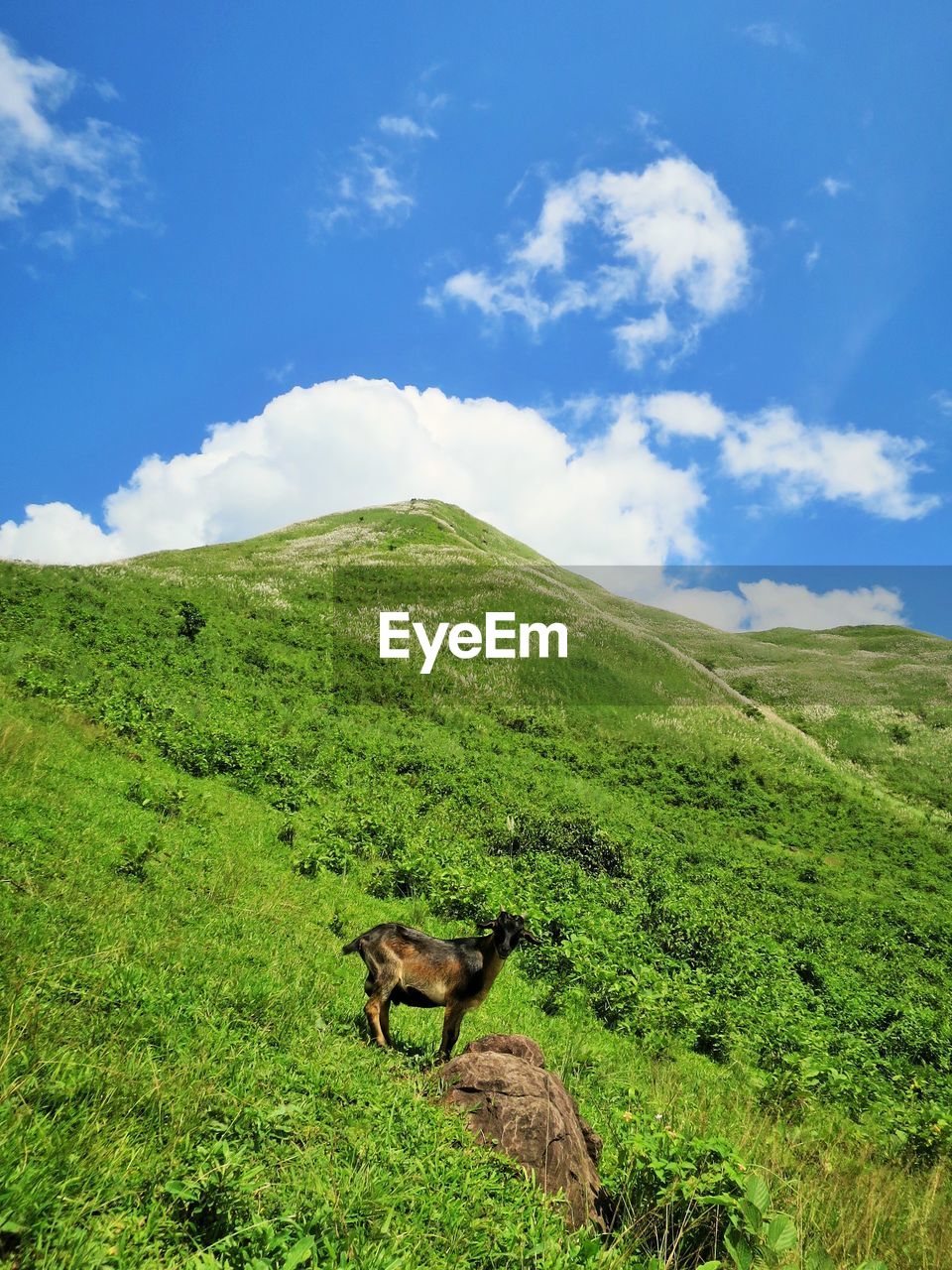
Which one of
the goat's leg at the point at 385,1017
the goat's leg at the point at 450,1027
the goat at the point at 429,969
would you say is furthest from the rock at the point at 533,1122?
the goat's leg at the point at 385,1017

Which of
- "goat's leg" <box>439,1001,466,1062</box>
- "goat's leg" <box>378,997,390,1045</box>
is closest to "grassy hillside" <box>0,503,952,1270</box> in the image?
"goat's leg" <box>378,997,390,1045</box>

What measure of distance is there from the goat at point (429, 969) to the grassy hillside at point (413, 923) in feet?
2.04

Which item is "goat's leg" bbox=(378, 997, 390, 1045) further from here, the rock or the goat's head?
the goat's head

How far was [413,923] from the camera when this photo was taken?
13.8 metres

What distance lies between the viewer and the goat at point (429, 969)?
673 centimetres

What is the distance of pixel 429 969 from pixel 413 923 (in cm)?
744

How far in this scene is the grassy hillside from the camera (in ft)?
12.1

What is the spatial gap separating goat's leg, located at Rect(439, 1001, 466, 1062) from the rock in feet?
2.34

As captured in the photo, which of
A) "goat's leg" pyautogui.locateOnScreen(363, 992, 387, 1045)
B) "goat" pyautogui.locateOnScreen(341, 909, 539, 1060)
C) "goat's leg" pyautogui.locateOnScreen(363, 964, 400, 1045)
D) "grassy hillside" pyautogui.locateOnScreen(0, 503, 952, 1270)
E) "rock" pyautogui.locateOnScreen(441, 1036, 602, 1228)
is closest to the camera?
"grassy hillside" pyautogui.locateOnScreen(0, 503, 952, 1270)

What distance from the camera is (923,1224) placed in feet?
18.4

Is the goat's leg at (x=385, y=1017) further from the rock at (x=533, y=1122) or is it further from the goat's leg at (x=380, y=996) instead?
the rock at (x=533, y=1122)

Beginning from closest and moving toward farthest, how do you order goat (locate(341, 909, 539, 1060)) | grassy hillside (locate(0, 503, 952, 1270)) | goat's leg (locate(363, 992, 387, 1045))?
grassy hillside (locate(0, 503, 952, 1270)) < goat's leg (locate(363, 992, 387, 1045)) < goat (locate(341, 909, 539, 1060))

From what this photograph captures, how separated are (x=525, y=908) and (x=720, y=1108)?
7.45m

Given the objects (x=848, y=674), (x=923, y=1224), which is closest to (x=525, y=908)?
(x=923, y=1224)
